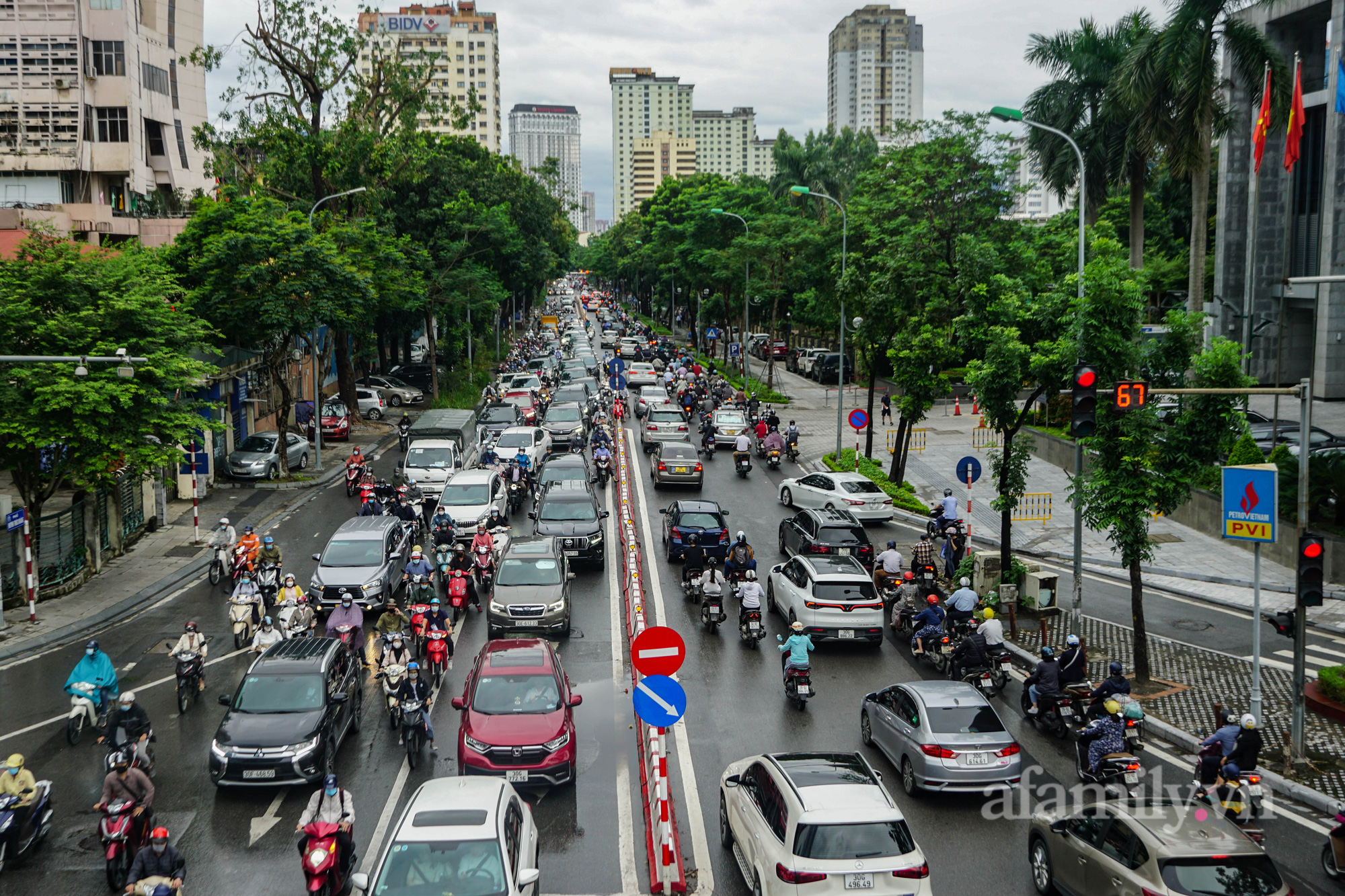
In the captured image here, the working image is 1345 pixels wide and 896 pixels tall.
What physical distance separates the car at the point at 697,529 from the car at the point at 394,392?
31.0m

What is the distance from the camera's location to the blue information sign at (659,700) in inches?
442

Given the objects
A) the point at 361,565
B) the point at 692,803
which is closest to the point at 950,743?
the point at 692,803

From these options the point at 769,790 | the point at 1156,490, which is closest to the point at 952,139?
the point at 1156,490

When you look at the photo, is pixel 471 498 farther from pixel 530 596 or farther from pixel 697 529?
pixel 530 596

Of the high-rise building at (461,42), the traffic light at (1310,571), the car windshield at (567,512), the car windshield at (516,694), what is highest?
the high-rise building at (461,42)

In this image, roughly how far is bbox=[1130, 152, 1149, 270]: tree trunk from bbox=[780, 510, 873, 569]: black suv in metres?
21.6

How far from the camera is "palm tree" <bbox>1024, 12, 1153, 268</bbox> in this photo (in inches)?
1578

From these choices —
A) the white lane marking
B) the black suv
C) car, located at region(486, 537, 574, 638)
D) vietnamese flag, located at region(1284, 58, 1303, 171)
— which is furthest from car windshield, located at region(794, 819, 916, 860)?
vietnamese flag, located at region(1284, 58, 1303, 171)

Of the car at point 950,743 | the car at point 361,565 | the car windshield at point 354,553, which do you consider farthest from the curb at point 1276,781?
the car windshield at point 354,553

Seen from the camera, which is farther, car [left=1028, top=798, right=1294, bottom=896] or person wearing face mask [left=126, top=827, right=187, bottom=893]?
person wearing face mask [left=126, top=827, right=187, bottom=893]

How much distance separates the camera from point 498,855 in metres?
9.49

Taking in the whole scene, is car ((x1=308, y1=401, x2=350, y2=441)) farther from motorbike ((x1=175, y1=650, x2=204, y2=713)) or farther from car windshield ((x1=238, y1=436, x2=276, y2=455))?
motorbike ((x1=175, y1=650, x2=204, y2=713))

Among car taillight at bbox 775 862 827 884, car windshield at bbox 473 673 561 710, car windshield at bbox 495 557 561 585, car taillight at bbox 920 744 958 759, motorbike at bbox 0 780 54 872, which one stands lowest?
A: motorbike at bbox 0 780 54 872

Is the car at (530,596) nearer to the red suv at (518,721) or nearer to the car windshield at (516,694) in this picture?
the red suv at (518,721)
